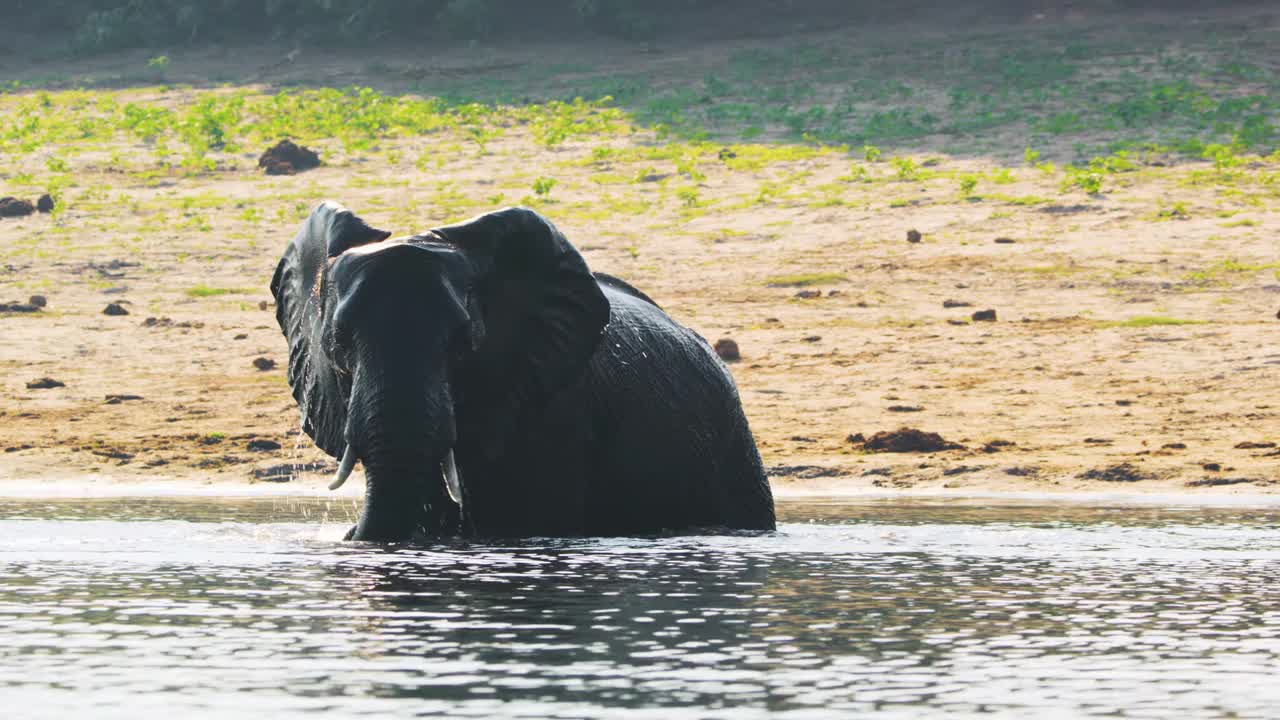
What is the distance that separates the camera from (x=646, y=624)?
8.12 meters

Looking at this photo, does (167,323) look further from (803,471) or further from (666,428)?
(666,428)

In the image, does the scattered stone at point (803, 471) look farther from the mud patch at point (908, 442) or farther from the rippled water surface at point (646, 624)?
the rippled water surface at point (646, 624)

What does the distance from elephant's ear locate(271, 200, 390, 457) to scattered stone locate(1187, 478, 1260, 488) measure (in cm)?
815

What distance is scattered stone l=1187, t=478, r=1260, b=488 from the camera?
1611cm

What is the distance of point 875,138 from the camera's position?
3453 centimetres

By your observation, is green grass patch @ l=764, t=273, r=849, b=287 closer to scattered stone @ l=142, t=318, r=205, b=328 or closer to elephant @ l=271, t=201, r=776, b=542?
scattered stone @ l=142, t=318, r=205, b=328

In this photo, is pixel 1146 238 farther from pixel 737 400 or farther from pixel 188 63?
pixel 188 63

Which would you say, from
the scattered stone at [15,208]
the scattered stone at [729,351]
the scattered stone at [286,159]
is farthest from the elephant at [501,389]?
the scattered stone at [286,159]

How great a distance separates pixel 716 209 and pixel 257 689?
22884 millimetres

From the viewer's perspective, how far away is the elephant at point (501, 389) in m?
8.78

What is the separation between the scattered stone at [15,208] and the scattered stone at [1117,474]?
18.6 m

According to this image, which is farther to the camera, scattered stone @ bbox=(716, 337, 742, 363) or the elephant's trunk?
scattered stone @ bbox=(716, 337, 742, 363)

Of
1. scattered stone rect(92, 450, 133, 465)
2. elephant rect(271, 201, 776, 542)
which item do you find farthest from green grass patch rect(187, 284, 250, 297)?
elephant rect(271, 201, 776, 542)

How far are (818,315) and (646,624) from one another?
595 inches
